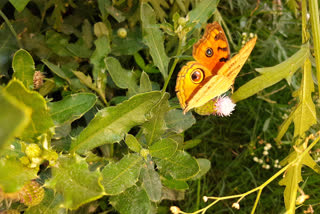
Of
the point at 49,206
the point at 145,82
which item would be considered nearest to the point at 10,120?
the point at 49,206

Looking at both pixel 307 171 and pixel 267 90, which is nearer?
pixel 307 171

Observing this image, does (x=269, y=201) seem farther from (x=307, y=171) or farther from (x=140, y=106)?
(x=140, y=106)

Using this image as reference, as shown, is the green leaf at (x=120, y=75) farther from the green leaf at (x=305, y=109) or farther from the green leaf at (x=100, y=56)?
the green leaf at (x=305, y=109)

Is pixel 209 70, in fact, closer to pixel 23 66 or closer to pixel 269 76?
pixel 269 76

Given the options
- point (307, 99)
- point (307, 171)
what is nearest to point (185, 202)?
point (307, 171)

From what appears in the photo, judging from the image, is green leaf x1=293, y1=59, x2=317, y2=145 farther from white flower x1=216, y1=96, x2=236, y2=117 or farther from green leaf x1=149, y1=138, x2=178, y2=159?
green leaf x1=149, y1=138, x2=178, y2=159

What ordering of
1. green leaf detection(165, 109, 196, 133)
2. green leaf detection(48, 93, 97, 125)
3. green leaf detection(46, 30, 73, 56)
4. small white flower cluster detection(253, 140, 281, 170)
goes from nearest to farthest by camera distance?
green leaf detection(48, 93, 97, 125) → green leaf detection(165, 109, 196, 133) → green leaf detection(46, 30, 73, 56) → small white flower cluster detection(253, 140, 281, 170)

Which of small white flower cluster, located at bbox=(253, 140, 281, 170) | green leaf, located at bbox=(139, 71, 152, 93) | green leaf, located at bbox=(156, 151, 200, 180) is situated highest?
green leaf, located at bbox=(139, 71, 152, 93)

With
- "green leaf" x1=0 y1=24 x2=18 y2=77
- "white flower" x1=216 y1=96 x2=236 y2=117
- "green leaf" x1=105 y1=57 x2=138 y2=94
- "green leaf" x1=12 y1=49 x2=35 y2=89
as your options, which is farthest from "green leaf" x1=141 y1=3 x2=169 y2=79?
"green leaf" x1=0 y1=24 x2=18 y2=77
